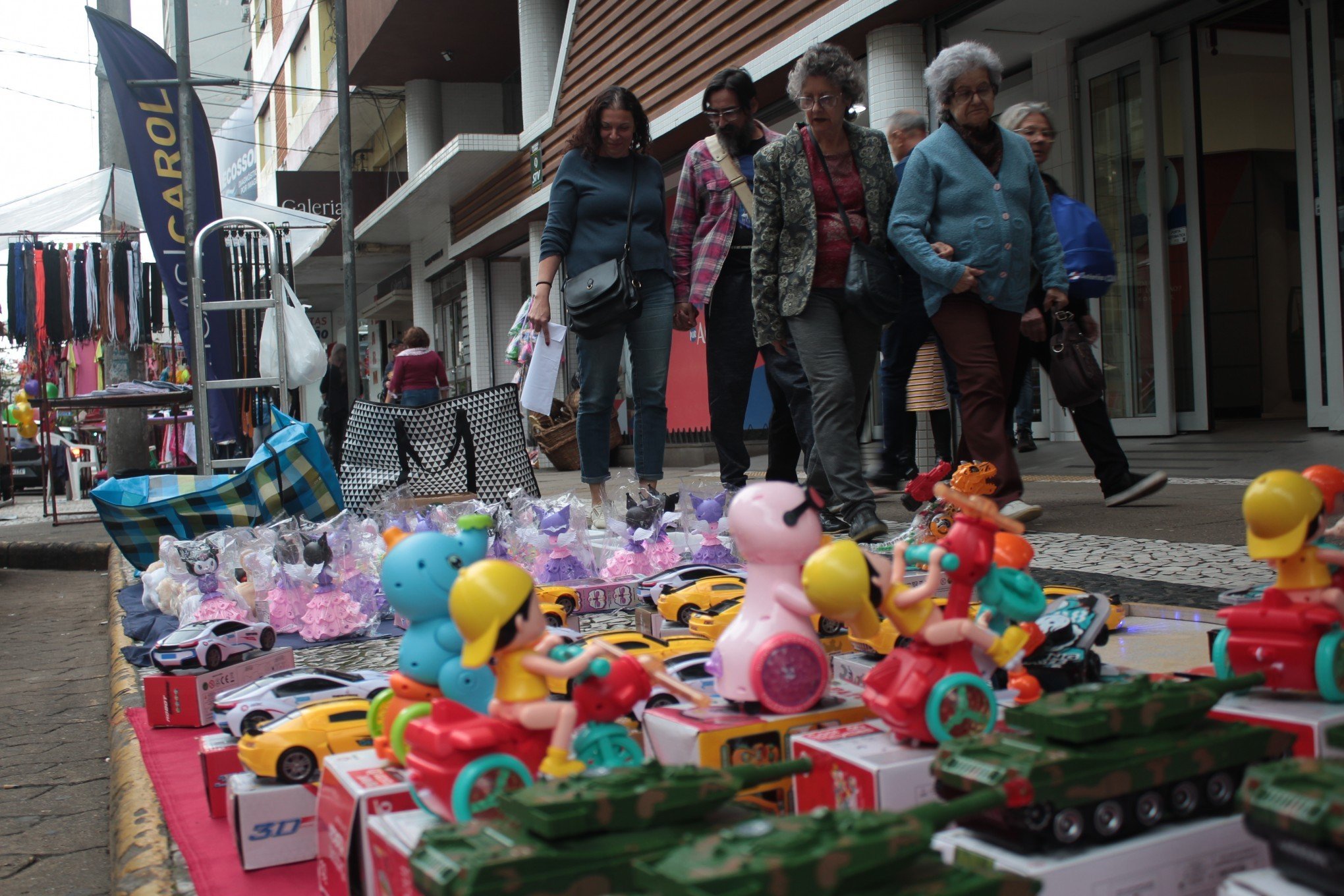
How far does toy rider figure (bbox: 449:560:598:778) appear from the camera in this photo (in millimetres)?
1302

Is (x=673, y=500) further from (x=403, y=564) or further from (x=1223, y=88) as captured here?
(x=1223, y=88)

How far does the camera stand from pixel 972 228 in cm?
399

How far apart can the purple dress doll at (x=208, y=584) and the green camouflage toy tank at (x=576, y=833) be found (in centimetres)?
264

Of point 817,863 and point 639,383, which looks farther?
point 639,383

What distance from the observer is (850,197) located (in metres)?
4.21

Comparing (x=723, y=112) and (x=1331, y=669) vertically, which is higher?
(x=723, y=112)

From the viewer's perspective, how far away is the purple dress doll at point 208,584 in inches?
136

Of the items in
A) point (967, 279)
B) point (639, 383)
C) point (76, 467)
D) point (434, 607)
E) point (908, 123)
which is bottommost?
point (434, 607)

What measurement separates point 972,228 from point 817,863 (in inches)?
137

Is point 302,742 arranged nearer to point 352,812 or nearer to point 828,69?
point 352,812

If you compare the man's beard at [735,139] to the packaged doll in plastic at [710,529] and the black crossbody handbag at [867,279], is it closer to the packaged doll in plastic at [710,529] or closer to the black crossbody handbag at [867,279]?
the black crossbody handbag at [867,279]

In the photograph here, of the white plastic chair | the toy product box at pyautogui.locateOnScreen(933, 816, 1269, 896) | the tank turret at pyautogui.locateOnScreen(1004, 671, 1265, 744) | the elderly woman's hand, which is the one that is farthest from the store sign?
the toy product box at pyautogui.locateOnScreen(933, 816, 1269, 896)

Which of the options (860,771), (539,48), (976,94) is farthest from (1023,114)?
(539,48)

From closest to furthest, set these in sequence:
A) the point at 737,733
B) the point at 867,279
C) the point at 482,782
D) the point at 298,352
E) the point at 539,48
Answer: the point at 482,782 < the point at 737,733 < the point at 867,279 < the point at 298,352 < the point at 539,48
